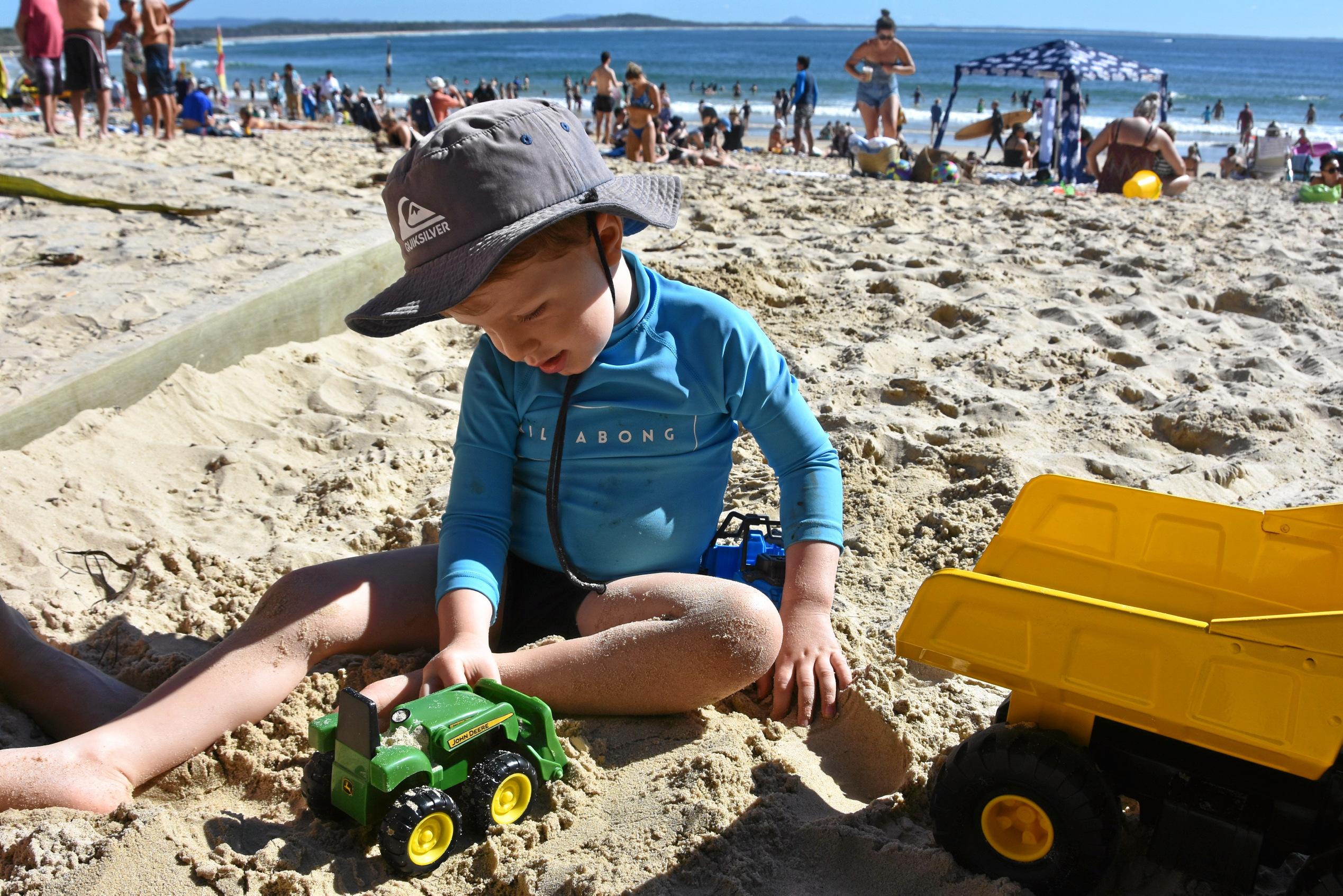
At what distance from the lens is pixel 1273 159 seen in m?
12.0

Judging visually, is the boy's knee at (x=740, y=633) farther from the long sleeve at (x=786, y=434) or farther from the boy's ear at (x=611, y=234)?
the boy's ear at (x=611, y=234)

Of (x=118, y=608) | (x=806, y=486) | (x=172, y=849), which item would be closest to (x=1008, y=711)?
(x=806, y=486)

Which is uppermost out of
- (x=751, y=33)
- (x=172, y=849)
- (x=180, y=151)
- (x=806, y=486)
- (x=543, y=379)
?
(x=751, y=33)

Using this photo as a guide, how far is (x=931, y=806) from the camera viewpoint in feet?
4.24

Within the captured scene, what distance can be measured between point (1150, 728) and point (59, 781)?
140 centimetres

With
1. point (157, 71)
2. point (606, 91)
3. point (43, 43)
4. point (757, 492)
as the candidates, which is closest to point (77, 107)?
point (43, 43)

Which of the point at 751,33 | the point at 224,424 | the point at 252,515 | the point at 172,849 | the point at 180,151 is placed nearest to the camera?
the point at 172,849

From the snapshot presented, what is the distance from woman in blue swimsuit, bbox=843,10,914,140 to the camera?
10.4 meters

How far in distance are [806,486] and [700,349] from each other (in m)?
0.31

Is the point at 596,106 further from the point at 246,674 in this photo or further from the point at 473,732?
the point at 473,732

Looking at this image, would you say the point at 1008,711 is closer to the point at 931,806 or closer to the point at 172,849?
the point at 931,806

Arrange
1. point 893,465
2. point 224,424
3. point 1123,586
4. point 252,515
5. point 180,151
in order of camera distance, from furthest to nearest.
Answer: point 180,151 < point 224,424 < point 893,465 < point 252,515 < point 1123,586

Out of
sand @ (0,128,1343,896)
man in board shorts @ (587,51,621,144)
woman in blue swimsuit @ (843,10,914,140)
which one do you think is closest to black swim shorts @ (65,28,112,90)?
man in board shorts @ (587,51,621,144)

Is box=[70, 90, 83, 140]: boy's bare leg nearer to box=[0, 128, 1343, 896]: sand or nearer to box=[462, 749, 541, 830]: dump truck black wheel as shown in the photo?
box=[0, 128, 1343, 896]: sand
